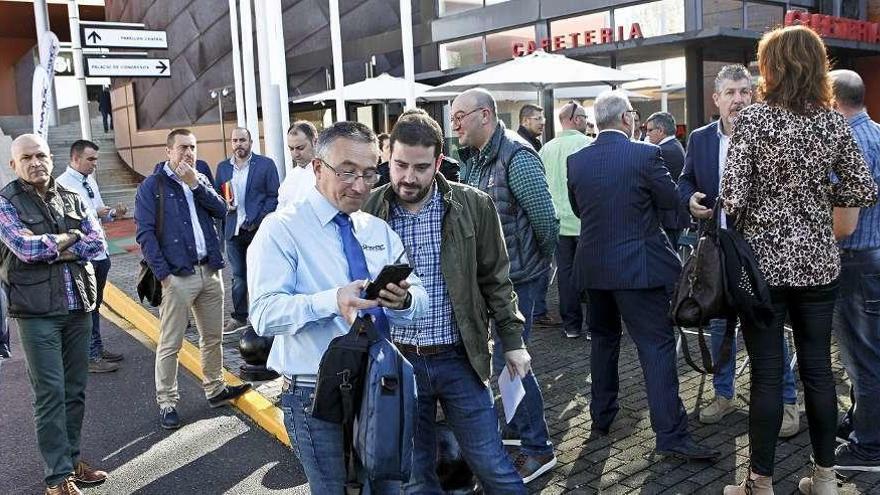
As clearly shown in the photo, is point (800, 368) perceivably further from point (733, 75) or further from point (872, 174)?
point (733, 75)

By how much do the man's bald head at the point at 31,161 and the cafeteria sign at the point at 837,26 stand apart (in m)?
12.8

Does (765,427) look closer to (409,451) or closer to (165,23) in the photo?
(409,451)

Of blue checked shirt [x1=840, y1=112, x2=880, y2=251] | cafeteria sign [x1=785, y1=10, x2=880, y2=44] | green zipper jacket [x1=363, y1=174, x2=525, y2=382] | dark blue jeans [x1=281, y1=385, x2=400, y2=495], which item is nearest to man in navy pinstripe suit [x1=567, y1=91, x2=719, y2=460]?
blue checked shirt [x1=840, y1=112, x2=880, y2=251]

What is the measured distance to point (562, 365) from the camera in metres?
6.21

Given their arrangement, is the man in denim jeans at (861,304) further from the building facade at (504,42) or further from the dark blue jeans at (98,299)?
the building facade at (504,42)

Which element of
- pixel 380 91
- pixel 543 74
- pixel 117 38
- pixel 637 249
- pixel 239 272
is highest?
pixel 117 38

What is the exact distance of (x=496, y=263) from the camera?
3.40 meters

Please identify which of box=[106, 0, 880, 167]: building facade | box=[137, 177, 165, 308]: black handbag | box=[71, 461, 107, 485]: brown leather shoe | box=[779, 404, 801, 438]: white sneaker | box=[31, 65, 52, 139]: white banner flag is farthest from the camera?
box=[106, 0, 880, 167]: building facade

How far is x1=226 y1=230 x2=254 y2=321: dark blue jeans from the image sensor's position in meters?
8.00

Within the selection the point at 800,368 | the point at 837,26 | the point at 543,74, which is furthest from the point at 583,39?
the point at 800,368

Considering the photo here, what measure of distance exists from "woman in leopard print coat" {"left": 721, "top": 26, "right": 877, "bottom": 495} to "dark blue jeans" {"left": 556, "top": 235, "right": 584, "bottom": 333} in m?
3.33

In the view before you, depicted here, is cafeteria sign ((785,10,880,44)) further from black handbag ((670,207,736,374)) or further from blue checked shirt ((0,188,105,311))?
blue checked shirt ((0,188,105,311))

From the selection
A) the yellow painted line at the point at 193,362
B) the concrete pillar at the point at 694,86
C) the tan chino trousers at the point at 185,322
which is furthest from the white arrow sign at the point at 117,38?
the concrete pillar at the point at 694,86

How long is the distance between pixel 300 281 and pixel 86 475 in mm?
2934
